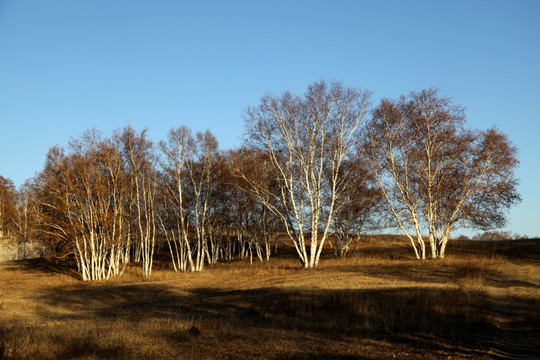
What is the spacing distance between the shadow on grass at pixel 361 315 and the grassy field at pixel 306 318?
0.13ft

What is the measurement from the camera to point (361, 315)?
560 inches

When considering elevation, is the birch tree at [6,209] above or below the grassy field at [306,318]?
above

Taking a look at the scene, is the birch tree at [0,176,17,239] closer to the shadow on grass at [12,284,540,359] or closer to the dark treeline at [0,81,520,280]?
the dark treeline at [0,81,520,280]

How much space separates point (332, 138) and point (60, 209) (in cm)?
2478

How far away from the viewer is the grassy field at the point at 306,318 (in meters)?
9.86

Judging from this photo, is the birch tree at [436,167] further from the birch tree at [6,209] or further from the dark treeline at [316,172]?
the birch tree at [6,209]

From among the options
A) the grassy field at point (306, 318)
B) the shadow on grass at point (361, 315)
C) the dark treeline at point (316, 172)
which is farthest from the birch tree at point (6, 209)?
the shadow on grass at point (361, 315)

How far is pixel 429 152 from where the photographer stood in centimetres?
3238

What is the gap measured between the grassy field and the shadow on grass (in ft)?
0.13

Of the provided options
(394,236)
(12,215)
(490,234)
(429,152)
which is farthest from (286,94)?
(490,234)

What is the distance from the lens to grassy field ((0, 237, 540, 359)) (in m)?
9.86

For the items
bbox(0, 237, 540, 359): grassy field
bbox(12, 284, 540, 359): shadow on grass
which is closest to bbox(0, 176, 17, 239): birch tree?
bbox(0, 237, 540, 359): grassy field

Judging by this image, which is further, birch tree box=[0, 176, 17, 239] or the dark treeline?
birch tree box=[0, 176, 17, 239]

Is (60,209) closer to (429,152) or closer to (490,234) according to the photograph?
(429,152)
